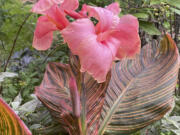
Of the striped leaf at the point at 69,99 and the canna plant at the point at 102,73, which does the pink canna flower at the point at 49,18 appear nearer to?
A: the canna plant at the point at 102,73

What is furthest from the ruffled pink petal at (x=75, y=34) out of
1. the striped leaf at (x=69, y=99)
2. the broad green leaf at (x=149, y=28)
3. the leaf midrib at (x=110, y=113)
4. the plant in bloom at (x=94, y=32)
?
the broad green leaf at (x=149, y=28)

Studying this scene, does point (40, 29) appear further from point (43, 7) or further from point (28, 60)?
point (28, 60)

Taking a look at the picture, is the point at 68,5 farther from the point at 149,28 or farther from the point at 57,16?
the point at 149,28

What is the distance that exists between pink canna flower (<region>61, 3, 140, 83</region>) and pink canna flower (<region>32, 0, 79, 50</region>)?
0.15 feet

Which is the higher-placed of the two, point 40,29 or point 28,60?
point 40,29

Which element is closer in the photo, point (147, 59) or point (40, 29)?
point (40, 29)

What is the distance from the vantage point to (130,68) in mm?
784

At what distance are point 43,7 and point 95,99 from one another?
300mm

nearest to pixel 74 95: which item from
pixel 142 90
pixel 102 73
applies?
pixel 102 73

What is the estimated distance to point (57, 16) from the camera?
19.2 inches

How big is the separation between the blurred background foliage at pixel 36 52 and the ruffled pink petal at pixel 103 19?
159mm

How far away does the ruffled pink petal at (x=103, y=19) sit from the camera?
1.52 ft

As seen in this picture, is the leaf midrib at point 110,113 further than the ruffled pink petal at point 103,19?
Yes

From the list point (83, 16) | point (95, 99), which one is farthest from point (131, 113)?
point (83, 16)
